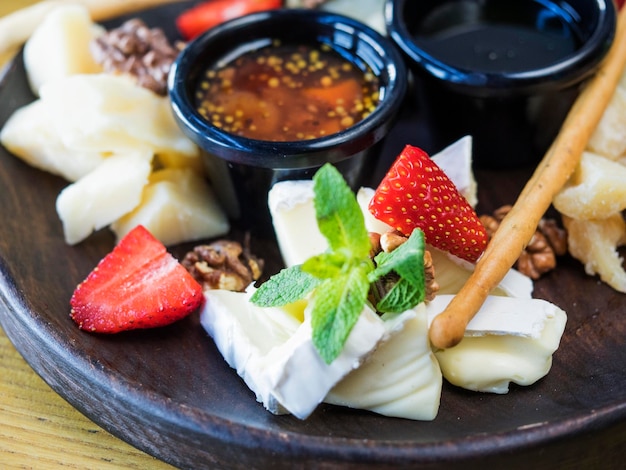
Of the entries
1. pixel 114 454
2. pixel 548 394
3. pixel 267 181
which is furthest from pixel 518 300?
pixel 114 454

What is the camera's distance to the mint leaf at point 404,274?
162 cm

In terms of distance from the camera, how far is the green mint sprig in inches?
63.2

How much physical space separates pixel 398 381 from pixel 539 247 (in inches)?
24.4

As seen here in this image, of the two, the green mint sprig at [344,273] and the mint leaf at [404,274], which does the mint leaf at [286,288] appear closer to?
the green mint sprig at [344,273]

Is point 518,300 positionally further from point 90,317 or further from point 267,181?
point 90,317

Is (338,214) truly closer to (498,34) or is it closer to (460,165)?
(460,165)

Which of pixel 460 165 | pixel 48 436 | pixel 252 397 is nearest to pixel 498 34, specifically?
pixel 460 165

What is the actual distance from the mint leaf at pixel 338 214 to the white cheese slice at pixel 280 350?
141 millimetres

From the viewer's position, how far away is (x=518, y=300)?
180 centimetres

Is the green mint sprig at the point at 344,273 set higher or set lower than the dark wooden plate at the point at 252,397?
higher

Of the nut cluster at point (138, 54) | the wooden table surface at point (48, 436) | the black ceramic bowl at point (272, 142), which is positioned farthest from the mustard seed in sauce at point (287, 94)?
the wooden table surface at point (48, 436)

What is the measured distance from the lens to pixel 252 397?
179cm

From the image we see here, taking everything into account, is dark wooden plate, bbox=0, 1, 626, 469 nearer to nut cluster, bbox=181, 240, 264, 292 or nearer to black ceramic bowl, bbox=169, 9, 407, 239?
nut cluster, bbox=181, 240, 264, 292

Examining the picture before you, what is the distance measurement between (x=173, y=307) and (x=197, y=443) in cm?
35
